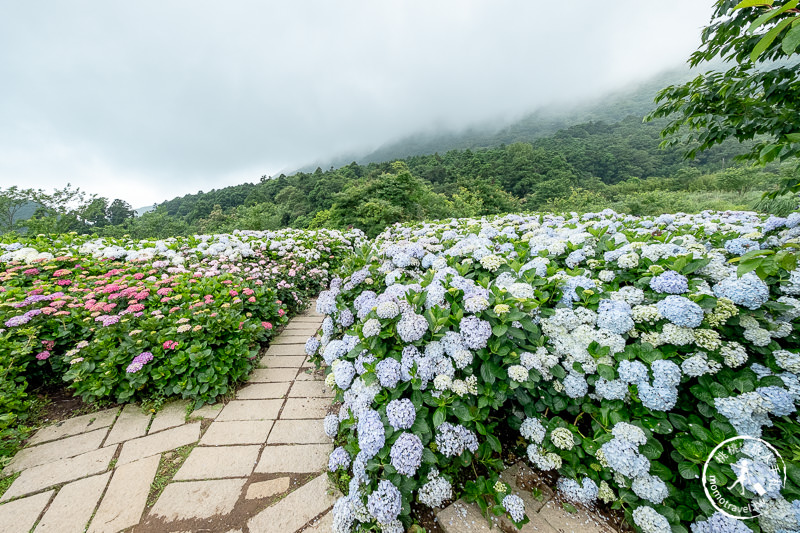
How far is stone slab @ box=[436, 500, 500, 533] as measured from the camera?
3.89 ft

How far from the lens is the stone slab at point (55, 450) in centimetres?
163

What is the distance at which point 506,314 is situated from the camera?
1331 mm

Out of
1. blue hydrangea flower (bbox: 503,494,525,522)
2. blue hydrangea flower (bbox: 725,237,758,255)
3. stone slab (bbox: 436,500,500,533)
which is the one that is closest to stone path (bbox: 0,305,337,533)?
stone slab (bbox: 436,500,500,533)

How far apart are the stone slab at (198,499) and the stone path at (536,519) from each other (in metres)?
0.81

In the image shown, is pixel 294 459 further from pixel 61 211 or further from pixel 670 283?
pixel 61 211

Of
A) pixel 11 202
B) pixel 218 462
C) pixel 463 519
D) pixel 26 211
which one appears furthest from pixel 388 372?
pixel 26 211

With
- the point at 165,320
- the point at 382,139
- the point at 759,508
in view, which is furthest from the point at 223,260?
the point at 382,139

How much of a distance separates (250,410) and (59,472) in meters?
0.92

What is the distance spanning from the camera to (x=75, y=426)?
1.90 m

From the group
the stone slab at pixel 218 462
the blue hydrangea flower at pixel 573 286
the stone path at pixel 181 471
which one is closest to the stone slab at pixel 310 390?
the stone path at pixel 181 471

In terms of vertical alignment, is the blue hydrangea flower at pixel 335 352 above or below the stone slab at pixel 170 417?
above

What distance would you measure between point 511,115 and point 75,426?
90797 mm

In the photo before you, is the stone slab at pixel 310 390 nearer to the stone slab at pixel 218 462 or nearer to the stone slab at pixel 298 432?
the stone slab at pixel 298 432

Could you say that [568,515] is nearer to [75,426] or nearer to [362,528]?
[362,528]
